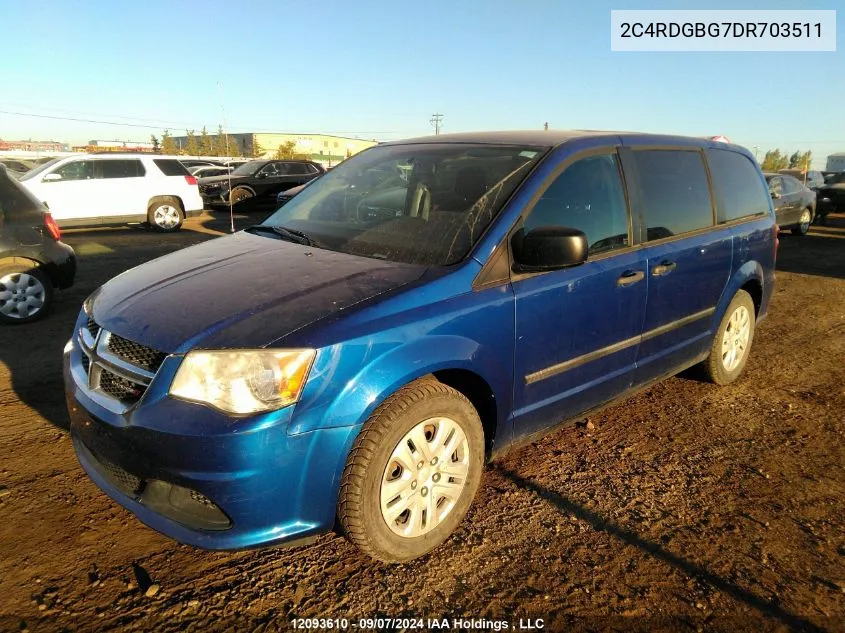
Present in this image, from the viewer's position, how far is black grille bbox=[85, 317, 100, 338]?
8.45 ft

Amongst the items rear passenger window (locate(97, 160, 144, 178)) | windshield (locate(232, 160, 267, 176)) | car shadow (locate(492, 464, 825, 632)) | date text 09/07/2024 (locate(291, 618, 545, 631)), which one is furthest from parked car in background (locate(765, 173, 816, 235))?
rear passenger window (locate(97, 160, 144, 178))

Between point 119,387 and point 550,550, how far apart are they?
1894mm

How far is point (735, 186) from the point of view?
4.30 meters

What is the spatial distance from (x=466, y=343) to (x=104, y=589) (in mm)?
1701

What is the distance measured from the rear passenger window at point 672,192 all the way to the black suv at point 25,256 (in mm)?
5494

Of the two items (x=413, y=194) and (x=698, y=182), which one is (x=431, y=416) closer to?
(x=413, y=194)

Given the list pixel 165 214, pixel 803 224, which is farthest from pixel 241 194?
pixel 803 224

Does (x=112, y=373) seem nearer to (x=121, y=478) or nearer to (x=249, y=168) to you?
(x=121, y=478)

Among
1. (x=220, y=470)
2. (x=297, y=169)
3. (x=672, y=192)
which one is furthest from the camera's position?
(x=297, y=169)

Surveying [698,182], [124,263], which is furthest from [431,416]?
[124,263]

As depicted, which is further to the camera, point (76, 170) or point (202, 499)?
point (76, 170)

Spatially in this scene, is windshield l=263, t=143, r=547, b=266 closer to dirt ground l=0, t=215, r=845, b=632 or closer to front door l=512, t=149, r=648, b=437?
front door l=512, t=149, r=648, b=437

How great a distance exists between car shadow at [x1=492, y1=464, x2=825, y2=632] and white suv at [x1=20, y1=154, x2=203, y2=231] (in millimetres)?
12017

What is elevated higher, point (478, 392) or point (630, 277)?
point (630, 277)
